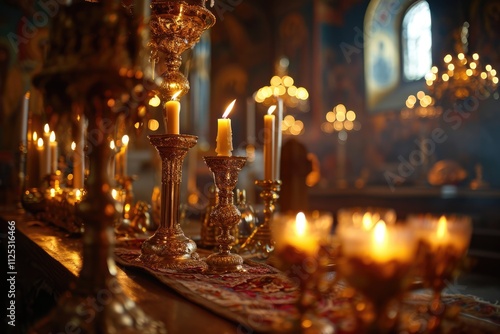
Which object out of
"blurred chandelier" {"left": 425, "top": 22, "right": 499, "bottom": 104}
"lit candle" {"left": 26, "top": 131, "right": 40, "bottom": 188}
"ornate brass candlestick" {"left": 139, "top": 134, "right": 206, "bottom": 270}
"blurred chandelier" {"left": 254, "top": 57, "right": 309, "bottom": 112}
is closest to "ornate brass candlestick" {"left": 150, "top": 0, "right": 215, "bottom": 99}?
"ornate brass candlestick" {"left": 139, "top": 134, "right": 206, "bottom": 270}

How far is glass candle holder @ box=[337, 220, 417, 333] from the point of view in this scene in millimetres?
655

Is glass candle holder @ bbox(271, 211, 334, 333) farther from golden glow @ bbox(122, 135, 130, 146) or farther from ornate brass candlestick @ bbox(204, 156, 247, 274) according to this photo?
golden glow @ bbox(122, 135, 130, 146)

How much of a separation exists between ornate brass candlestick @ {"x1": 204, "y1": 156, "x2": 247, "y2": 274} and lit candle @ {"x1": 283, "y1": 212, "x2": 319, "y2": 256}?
2.23 feet

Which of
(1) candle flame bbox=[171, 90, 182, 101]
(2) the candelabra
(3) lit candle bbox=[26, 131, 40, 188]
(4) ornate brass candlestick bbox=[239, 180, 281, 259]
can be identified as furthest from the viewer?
(3) lit candle bbox=[26, 131, 40, 188]

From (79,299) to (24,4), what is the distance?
929 cm

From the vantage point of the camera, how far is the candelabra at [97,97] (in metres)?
0.87

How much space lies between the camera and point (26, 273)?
224 centimetres

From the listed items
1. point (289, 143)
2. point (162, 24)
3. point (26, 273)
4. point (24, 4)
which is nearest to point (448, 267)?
point (162, 24)

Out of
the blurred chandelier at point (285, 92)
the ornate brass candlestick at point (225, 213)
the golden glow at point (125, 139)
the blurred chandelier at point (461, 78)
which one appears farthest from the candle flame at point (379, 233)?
the blurred chandelier at point (285, 92)

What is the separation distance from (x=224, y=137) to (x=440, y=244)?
85 cm

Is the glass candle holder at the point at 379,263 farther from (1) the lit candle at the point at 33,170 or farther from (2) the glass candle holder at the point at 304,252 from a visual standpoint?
(1) the lit candle at the point at 33,170

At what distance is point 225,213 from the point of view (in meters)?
1.46

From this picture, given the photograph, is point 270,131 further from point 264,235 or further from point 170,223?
point 170,223

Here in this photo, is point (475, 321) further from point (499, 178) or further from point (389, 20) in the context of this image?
point (389, 20)
